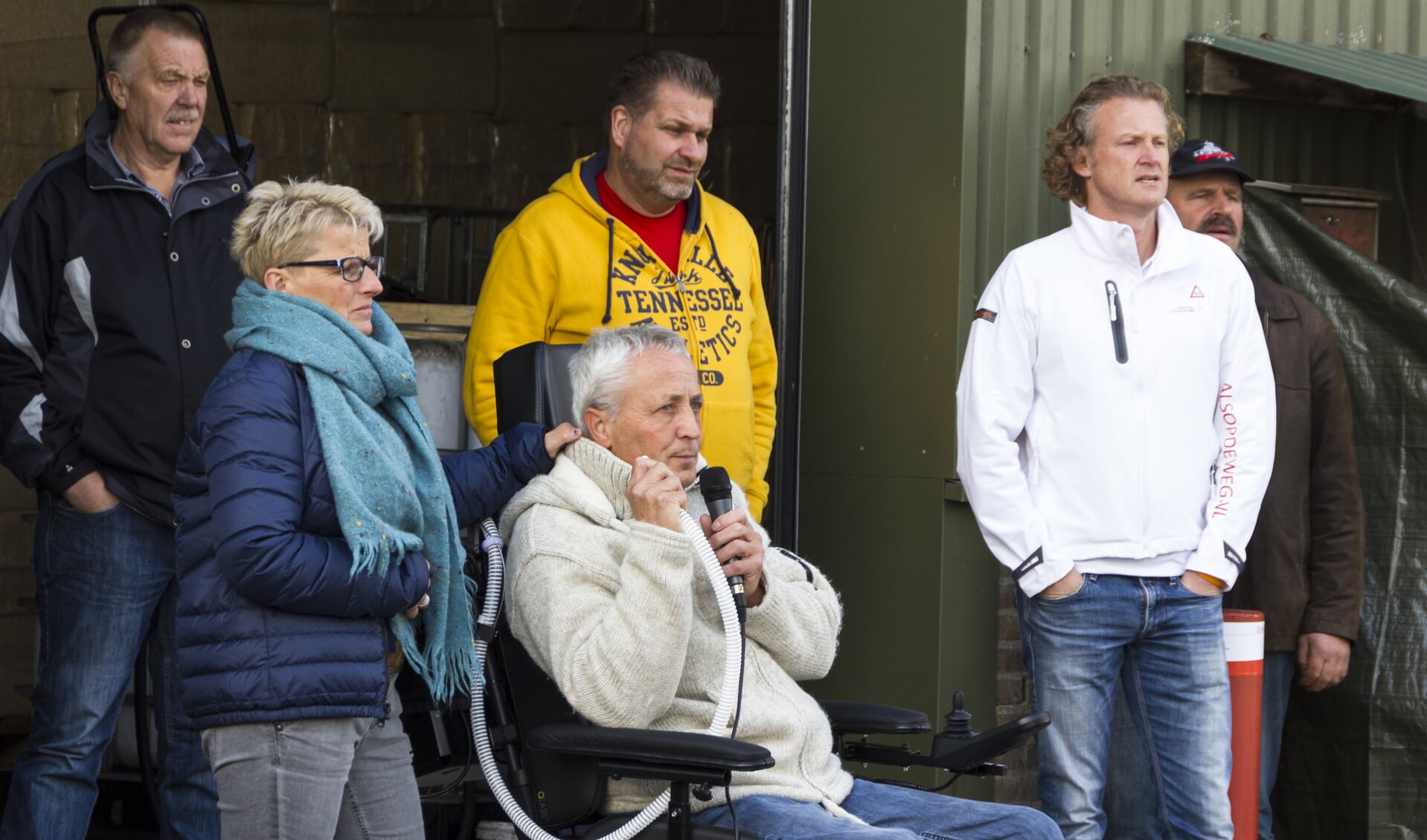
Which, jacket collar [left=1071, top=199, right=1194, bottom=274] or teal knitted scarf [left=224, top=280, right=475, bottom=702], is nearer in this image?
teal knitted scarf [left=224, top=280, right=475, bottom=702]

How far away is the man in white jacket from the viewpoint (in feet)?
11.3

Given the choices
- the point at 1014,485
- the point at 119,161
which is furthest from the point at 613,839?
the point at 119,161

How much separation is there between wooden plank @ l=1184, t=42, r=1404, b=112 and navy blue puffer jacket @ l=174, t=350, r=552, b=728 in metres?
2.90

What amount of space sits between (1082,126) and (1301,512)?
1.12 metres

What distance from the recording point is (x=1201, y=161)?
159 inches

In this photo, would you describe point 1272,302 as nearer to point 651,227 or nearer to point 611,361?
point 651,227

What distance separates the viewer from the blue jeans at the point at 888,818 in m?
2.74

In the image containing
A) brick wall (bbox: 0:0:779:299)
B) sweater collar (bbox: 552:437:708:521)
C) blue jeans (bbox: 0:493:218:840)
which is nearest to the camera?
sweater collar (bbox: 552:437:708:521)

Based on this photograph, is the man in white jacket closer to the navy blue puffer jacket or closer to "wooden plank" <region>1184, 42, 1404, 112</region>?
"wooden plank" <region>1184, 42, 1404, 112</region>

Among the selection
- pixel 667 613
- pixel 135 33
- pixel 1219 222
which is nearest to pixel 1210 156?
pixel 1219 222

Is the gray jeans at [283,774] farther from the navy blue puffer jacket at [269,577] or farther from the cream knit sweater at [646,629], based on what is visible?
the cream knit sweater at [646,629]

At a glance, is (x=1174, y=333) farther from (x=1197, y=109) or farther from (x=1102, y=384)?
(x=1197, y=109)

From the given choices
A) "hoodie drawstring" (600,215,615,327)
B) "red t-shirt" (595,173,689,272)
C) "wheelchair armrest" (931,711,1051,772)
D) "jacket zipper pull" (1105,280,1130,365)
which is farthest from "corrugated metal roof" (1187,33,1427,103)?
"wheelchair armrest" (931,711,1051,772)

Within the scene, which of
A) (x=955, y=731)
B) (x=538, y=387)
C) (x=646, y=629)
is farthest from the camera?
(x=538, y=387)
